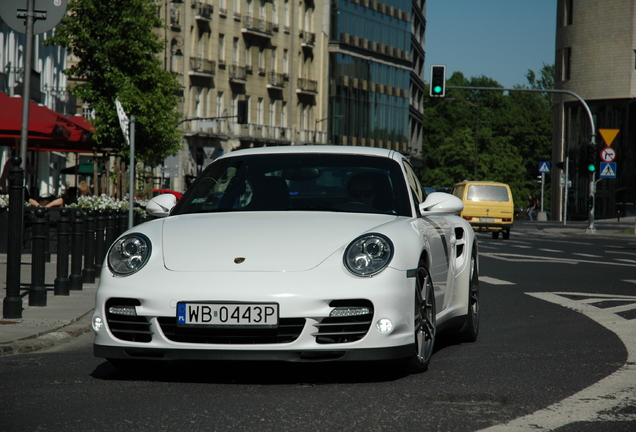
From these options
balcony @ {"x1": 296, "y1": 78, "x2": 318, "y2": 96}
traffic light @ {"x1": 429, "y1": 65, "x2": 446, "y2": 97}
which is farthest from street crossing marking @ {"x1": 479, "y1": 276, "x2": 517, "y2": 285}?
balcony @ {"x1": 296, "y1": 78, "x2": 318, "y2": 96}

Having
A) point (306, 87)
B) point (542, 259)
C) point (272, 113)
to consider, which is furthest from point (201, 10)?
point (542, 259)

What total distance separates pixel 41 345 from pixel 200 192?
1.74 metres

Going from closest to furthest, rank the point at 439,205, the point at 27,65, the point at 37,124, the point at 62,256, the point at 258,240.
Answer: the point at 258,240 < the point at 439,205 < the point at 27,65 < the point at 62,256 < the point at 37,124

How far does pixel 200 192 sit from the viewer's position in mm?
7566

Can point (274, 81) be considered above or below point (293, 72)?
below

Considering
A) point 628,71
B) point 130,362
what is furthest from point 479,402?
point 628,71

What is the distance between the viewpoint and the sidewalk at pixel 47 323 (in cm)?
816

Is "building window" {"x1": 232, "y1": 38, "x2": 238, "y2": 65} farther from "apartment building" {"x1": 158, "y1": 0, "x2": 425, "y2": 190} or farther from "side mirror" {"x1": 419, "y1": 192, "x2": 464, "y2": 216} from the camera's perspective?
"side mirror" {"x1": 419, "y1": 192, "x2": 464, "y2": 216}

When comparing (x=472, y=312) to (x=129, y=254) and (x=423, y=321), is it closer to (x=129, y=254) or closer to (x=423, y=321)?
(x=423, y=321)

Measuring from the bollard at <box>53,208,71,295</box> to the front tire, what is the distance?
19.0 ft

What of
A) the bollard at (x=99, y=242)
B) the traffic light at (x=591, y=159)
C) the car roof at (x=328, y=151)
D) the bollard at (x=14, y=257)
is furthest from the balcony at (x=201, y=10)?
the car roof at (x=328, y=151)

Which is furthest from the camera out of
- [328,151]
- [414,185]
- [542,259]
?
[542,259]

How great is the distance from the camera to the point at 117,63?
38875mm

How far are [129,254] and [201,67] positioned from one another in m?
72.1
